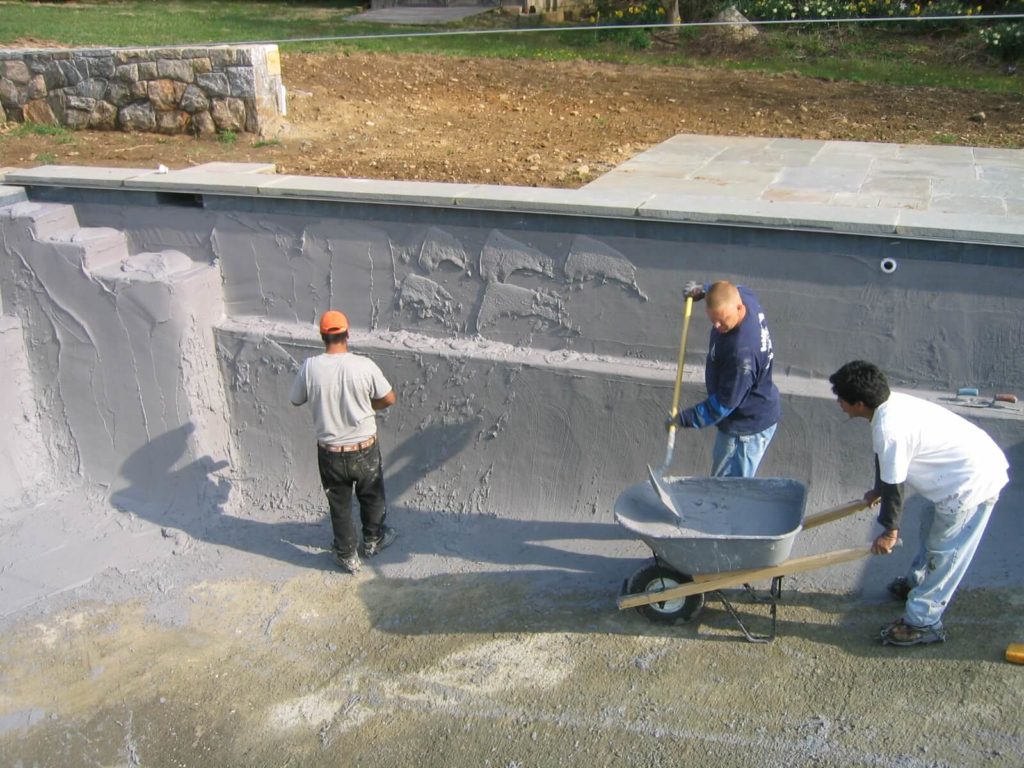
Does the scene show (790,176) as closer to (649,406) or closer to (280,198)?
(649,406)

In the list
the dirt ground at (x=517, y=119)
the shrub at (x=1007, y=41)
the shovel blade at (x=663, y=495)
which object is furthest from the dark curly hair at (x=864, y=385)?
the shrub at (x=1007, y=41)

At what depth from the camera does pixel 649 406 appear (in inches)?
231

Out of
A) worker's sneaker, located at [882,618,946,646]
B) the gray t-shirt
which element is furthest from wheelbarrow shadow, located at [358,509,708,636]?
worker's sneaker, located at [882,618,946,646]

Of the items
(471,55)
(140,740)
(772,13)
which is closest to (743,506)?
(140,740)

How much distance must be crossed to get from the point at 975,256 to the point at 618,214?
6.52 ft

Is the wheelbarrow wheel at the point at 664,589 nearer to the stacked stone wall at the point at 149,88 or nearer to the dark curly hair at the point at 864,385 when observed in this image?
the dark curly hair at the point at 864,385

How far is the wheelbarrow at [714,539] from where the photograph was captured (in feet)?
14.7

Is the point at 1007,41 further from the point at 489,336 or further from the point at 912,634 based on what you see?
the point at 912,634

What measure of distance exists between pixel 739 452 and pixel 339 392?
2.29 meters

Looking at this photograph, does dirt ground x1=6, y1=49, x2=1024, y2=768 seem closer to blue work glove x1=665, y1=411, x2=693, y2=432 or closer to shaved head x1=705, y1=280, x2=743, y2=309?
blue work glove x1=665, y1=411, x2=693, y2=432

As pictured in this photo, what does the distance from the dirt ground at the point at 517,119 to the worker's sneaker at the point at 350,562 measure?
121 inches

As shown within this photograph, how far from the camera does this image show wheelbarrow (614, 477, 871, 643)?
14.7 ft

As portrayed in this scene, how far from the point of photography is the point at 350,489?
5.90m

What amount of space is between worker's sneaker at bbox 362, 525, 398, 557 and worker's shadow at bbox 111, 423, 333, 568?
0.48 metres
